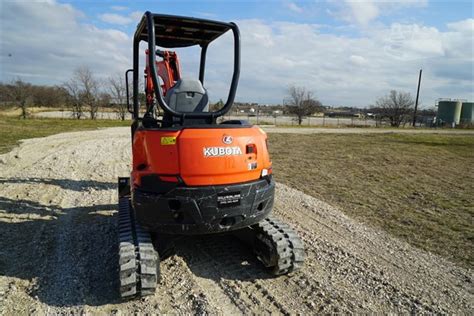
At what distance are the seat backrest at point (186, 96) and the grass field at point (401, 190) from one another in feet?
12.2

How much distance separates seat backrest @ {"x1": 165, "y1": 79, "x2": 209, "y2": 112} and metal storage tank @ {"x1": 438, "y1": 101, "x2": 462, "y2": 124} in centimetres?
6096

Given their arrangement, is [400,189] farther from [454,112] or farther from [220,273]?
[454,112]

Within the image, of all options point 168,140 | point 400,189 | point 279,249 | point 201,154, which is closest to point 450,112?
point 400,189

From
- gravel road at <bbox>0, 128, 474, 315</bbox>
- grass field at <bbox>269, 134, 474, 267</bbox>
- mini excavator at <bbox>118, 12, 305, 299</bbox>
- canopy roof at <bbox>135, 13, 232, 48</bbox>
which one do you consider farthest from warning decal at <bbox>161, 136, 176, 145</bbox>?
grass field at <bbox>269, 134, 474, 267</bbox>

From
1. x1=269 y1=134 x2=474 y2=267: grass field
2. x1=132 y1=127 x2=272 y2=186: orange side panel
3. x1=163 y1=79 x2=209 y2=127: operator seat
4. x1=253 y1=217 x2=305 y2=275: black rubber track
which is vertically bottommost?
x1=269 y1=134 x2=474 y2=267: grass field

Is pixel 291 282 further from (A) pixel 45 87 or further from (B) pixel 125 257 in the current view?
(A) pixel 45 87

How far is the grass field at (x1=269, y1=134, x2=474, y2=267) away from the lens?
17.4ft

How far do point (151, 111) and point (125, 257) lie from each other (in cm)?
237

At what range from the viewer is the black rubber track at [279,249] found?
11.8 ft

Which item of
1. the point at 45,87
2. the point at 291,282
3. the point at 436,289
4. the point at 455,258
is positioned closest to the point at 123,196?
the point at 291,282

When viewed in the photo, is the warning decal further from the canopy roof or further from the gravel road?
the gravel road

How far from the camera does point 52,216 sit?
18.2 ft

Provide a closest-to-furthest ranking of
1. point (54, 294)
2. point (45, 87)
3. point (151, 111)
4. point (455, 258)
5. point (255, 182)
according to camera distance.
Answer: point (54, 294)
point (255, 182)
point (455, 258)
point (151, 111)
point (45, 87)

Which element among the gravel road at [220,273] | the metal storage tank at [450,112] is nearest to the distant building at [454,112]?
the metal storage tank at [450,112]
